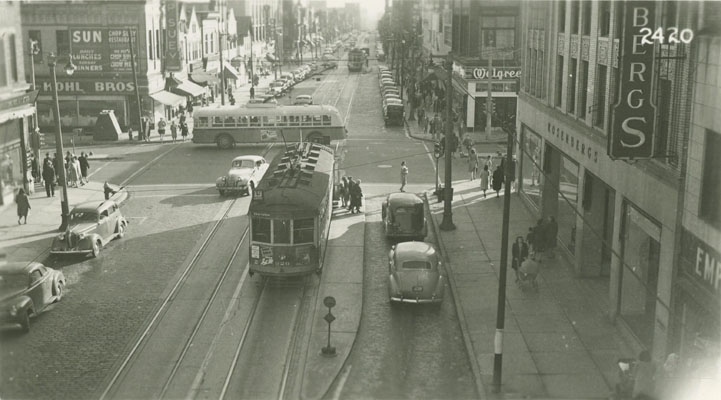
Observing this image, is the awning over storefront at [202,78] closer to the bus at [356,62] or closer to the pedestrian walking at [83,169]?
the pedestrian walking at [83,169]

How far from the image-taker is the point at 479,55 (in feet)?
201

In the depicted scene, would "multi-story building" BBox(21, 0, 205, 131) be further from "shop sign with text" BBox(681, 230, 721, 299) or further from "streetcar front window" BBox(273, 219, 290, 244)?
"shop sign with text" BBox(681, 230, 721, 299)

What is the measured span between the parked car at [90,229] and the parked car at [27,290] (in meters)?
4.22

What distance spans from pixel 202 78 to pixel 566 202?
54.7m

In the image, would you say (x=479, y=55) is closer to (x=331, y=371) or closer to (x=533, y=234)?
(x=533, y=234)

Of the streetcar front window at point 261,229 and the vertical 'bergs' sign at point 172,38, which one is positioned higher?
the vertical 'bergs' sign at point 172,38

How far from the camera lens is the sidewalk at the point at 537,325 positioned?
18.1 m

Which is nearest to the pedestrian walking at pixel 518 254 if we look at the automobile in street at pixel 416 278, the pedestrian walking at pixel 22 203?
the automobile in street at pixel 416 278

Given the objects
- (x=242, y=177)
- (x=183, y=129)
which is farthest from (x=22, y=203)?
(x=183, y=129)

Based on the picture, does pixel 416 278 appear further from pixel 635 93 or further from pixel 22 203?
pixel 22 203

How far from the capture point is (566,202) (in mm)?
29219

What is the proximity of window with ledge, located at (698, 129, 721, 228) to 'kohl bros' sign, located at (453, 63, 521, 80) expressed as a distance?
40.4m

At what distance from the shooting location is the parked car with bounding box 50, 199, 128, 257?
28.0 meters

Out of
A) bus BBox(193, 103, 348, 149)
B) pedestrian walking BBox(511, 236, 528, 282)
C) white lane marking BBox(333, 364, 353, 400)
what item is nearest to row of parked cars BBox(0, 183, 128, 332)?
white lane marking BBox(333, 364, 353, 400)
